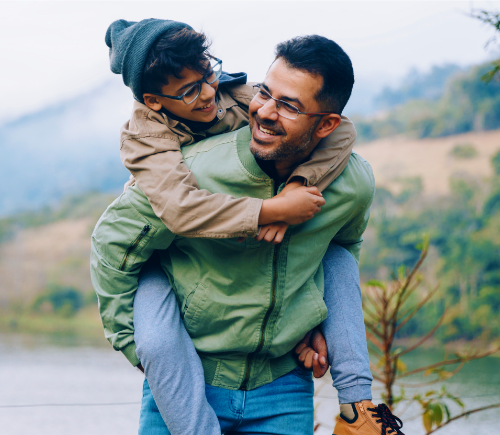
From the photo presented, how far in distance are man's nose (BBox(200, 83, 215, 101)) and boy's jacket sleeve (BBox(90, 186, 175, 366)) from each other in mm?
330

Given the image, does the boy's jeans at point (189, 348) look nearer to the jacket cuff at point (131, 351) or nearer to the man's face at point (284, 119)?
the jacket cuff at point (131, 351)

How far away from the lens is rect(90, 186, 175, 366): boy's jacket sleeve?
1274mm

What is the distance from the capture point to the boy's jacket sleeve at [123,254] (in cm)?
127

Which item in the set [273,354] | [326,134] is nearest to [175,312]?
[273,354]

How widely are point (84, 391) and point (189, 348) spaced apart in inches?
314

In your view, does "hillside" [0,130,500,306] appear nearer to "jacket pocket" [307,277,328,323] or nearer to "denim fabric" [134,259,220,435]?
"jacket pocket" [307,277,328,323]

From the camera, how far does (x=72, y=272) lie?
22.2 meters

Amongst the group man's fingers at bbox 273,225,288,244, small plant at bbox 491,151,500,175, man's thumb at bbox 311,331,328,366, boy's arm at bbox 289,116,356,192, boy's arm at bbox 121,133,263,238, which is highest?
boy's arm at bbox 289,116,356,192

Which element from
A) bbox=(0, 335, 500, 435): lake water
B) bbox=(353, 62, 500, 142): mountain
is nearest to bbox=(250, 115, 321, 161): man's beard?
bbox=(0, 335, 500, 435): lake water

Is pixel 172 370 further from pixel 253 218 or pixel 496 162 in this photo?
pixel 496 162

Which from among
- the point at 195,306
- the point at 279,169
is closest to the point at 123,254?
the point at 195,306

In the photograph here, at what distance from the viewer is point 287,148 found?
1.31 meters

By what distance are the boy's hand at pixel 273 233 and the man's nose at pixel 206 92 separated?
440 mm

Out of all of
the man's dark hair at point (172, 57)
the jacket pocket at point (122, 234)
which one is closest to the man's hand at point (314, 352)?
the jacket pocket at point (122, 234)
